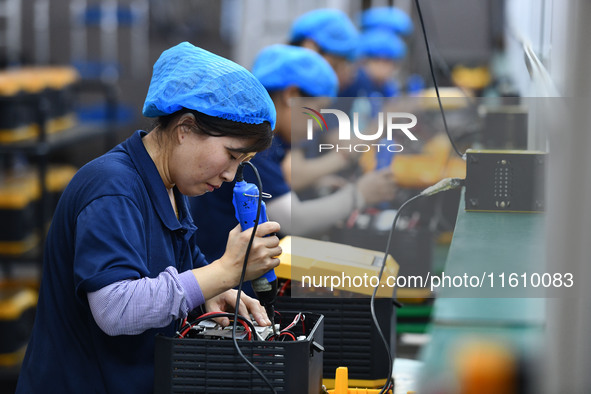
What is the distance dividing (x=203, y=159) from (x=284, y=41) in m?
3.12

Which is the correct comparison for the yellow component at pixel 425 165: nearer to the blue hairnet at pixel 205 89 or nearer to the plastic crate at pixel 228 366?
the blue hairnet at pixel 205 89

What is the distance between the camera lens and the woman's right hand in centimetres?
134

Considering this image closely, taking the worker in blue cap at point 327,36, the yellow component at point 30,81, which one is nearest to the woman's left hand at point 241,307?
the worker in blue cap at point 327,36

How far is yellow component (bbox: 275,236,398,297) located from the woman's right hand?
0.50 feet

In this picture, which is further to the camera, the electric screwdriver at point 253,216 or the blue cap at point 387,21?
the blue cap at point 387,21

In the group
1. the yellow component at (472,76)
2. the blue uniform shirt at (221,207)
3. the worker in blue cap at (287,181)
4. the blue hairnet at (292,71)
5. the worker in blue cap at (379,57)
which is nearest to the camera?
the worker in blue cap at (287,181)

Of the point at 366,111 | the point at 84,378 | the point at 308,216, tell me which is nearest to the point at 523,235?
the point at 366,111

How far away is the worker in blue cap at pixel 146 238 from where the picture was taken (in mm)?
1283

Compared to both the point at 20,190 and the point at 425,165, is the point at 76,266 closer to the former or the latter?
the point at 425,165

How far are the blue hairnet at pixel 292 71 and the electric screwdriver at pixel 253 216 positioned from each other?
1.09 m

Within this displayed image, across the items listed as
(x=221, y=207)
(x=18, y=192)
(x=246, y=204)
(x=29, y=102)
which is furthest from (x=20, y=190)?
(x=246, y=204)

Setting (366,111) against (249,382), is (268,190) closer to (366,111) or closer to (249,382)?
(366,111)

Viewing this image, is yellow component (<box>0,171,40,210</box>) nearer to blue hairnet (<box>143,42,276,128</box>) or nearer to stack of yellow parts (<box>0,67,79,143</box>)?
stack of yellow parts (<box>0,67,79,143</box>)

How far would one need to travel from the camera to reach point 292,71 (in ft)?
8.16
